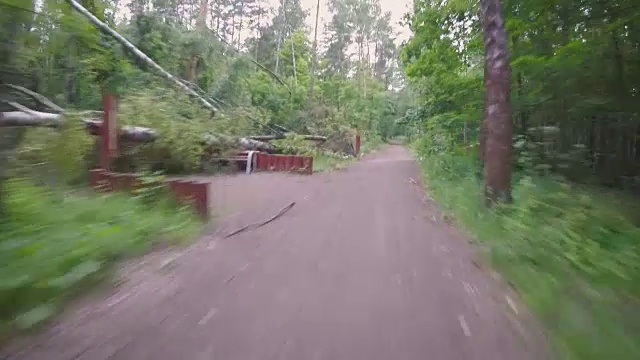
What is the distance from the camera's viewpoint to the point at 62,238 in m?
4.71

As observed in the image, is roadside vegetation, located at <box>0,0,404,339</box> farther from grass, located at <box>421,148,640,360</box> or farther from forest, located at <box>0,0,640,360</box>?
grass, located at <box>421,148,640,360</box>

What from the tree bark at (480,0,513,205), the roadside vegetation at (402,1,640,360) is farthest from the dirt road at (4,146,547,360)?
the tree bark at (480,0,513,205)

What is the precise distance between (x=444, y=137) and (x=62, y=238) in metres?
21.4

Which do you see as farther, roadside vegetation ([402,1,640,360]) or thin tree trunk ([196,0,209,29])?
thin tree trunk ([196,0,209,29])

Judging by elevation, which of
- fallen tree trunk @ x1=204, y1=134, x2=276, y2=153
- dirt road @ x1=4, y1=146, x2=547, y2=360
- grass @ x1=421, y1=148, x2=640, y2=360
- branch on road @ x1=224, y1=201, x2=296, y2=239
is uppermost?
fallen tree trunk @ x1=204, y1=134, x2=276, y2=153

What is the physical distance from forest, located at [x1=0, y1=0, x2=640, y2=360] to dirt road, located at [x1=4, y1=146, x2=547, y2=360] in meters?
0.34

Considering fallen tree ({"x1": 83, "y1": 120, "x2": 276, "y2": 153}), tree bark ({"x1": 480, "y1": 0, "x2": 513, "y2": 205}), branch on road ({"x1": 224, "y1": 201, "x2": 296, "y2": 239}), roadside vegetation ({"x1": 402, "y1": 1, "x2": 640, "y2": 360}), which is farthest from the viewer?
fallen tree ({"x1": 83, "y1": 120, "x2": 276, "y2": 153})

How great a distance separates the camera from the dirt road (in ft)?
11.0

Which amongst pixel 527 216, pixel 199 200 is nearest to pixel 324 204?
pixel 199 200

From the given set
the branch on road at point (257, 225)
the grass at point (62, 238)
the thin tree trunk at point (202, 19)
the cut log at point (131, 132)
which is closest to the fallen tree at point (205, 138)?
the cut log at point (131, 132)

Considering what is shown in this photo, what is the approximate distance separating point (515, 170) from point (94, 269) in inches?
435

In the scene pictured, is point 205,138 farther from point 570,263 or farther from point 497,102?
point 570,263

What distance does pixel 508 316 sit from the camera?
4.07 m

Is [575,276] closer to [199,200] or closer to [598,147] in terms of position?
[199,200]
